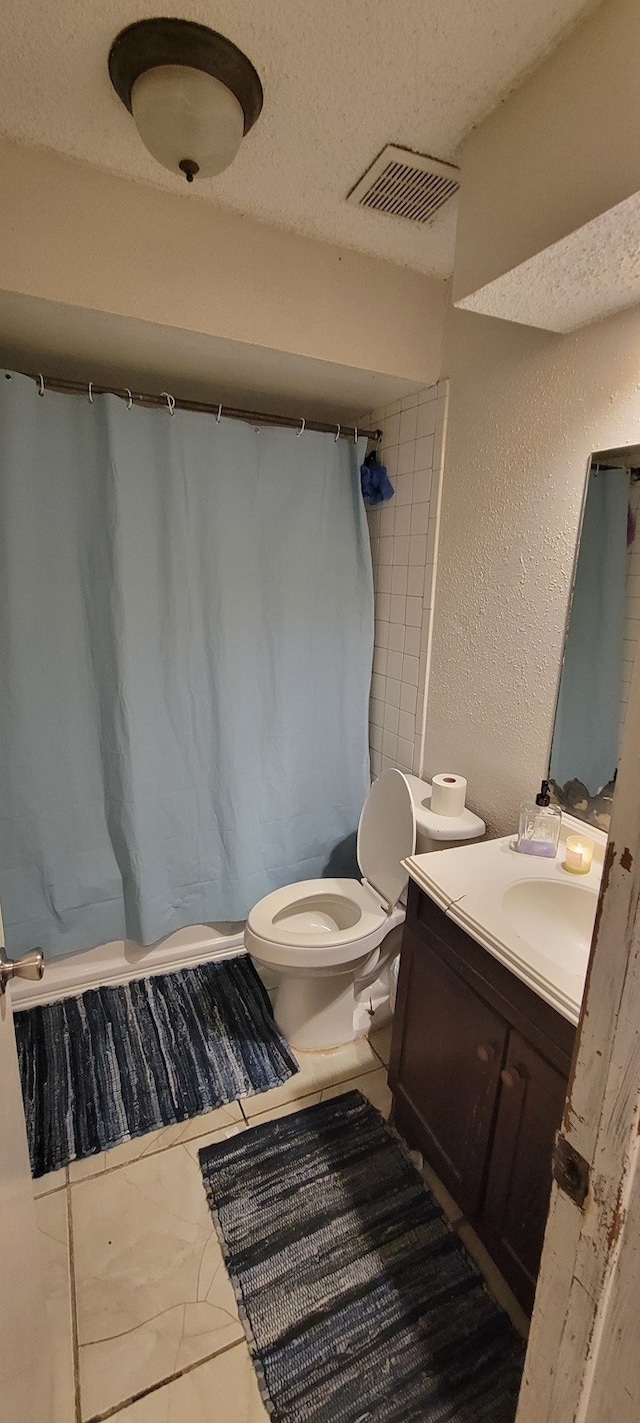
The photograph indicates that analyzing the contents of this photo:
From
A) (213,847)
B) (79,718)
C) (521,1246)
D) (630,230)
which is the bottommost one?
(521,1246)

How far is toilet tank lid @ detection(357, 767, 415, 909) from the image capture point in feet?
5.57

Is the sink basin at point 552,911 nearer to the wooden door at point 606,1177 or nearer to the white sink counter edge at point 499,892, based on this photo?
the white sink counter edge at point 499,892

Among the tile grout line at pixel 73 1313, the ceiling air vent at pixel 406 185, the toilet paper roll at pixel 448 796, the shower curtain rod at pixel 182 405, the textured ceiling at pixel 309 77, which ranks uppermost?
the textured ceiling at pixel 309 77

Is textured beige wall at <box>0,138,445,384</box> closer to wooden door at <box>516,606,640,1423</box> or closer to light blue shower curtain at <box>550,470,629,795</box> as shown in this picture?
light blue shower curtain at <box>550,470,629,795</box>

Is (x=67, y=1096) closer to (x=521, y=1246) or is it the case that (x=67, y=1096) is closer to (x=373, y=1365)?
(x=373, y=1365)

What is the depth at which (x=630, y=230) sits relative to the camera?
913 millimetres

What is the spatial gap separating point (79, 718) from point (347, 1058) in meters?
1.31

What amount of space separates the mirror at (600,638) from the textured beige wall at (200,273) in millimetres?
750

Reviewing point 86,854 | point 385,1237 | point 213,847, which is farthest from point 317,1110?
point 86,854

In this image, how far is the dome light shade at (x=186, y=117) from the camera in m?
0.98

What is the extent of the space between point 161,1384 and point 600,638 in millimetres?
1663

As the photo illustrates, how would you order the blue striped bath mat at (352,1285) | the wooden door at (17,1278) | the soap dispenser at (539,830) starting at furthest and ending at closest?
the soap dispenser at (539,830)
the blue striped bath mat at (352,1285)
the wooden door at (17,1278)

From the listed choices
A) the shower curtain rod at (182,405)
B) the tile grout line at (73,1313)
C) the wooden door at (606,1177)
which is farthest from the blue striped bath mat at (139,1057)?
the shower curtain rod at (182,405)

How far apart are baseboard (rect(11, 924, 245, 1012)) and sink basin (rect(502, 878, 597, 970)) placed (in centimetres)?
132
